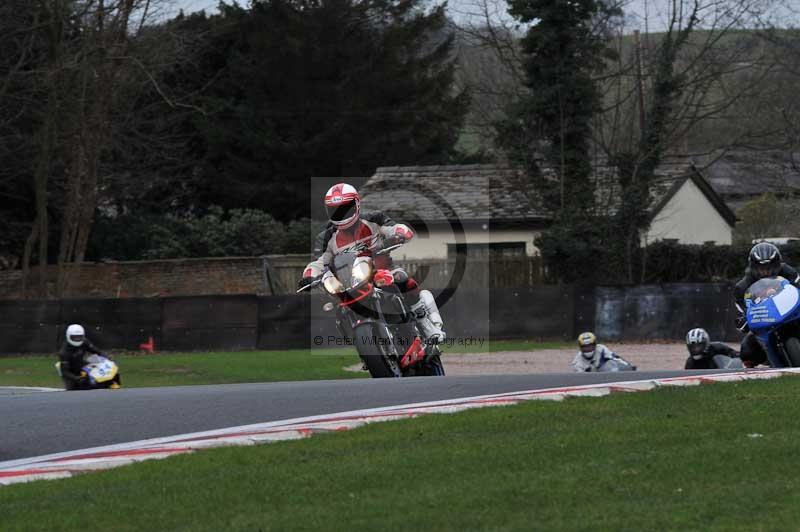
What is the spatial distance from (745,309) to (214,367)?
43.6ft

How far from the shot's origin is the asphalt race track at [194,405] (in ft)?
29.0

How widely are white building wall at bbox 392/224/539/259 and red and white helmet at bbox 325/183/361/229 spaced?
26.2 meters

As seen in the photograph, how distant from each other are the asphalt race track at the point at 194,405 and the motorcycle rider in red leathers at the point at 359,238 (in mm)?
1353

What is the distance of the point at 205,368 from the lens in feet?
77.4

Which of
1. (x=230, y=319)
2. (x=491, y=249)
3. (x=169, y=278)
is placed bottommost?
(x=230, y=319)

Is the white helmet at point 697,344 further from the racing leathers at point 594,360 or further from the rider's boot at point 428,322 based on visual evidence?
the rider's boot at point 428,322

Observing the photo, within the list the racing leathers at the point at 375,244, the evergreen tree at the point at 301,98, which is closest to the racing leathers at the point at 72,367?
the racing leathers at the point at 375,244

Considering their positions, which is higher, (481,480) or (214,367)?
(481,480)

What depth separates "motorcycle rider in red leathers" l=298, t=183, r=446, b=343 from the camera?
1203cm

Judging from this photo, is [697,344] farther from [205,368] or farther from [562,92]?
[562,92]

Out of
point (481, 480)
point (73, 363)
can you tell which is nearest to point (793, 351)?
point (481, 480)

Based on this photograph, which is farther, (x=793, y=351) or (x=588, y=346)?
(x=588, y=346)

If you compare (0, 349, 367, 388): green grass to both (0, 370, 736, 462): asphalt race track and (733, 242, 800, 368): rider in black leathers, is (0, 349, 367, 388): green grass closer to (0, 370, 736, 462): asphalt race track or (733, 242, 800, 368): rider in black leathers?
(733, 242, 800, 368): rider in black leathers

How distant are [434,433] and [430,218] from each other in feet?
108
